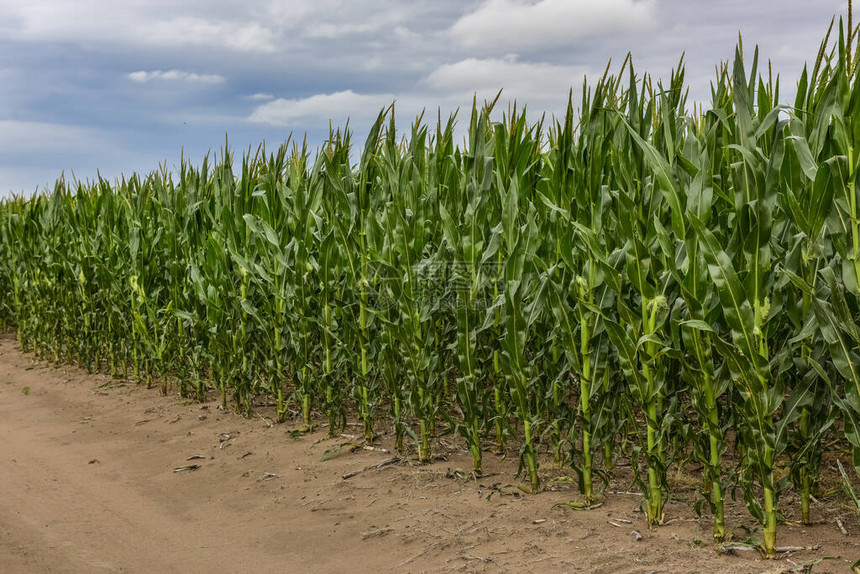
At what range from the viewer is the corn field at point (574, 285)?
3164mm

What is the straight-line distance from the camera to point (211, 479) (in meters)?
5.46

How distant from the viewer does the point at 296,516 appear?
463cm

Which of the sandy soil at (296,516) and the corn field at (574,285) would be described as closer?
the corn field at (574,285)

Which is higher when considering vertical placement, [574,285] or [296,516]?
[574,285]

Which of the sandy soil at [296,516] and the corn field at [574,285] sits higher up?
the corn field at [574,285]

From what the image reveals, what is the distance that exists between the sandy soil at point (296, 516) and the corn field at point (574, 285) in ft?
0.63

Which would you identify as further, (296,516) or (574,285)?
(296,516)

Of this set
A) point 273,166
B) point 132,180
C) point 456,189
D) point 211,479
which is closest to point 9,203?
point 132,180

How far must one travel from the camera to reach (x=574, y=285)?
392 cm

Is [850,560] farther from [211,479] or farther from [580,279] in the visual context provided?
[211,479]

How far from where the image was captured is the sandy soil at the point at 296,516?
355 cm

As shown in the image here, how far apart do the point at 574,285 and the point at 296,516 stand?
2233mm

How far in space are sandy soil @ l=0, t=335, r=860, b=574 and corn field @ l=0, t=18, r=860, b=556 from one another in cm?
19

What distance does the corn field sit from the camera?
125 inches
